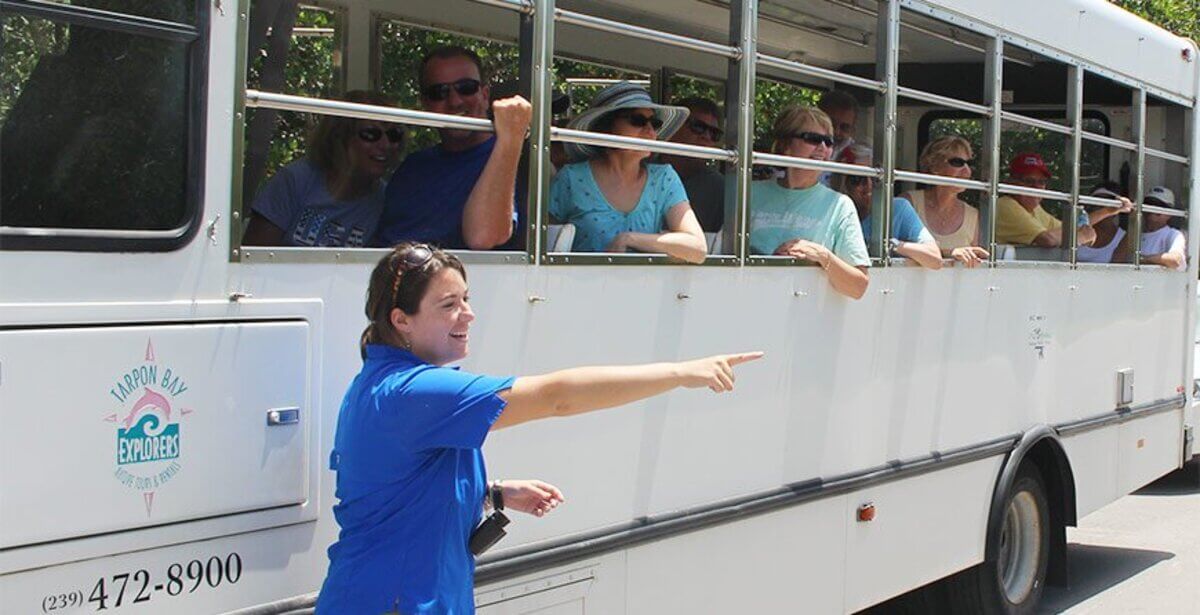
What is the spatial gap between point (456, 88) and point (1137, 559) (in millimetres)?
6017

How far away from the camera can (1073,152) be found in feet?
24.3

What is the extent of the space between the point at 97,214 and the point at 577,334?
1.56 metres

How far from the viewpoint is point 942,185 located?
20.6 feet

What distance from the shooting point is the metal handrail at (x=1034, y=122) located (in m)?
6.65

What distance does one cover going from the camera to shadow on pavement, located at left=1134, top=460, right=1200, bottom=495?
1174 centimetres

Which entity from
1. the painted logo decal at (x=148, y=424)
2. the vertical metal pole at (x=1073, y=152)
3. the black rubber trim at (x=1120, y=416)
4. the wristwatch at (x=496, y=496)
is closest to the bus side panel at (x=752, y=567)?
the wristwatch at (x=496, y=496)

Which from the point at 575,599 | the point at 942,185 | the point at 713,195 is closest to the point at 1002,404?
the point at 942,185

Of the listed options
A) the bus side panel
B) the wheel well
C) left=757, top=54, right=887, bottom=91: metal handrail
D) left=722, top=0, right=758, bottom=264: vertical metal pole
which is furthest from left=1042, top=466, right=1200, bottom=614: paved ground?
left=722, top=0, right=758, bottom=264: vertical metal pole

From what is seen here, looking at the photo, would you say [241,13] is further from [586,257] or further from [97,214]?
[586,257]

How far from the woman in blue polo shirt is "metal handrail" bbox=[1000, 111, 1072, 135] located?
3715 millimetres

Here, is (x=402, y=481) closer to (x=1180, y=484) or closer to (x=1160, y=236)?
(x=1160, y=236)

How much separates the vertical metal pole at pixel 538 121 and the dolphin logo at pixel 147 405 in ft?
4.11

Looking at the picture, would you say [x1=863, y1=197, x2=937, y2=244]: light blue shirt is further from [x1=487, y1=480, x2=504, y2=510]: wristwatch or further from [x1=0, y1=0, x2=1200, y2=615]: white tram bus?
[x1=487, y1=480, x2=504, y2=510]: wristwatch

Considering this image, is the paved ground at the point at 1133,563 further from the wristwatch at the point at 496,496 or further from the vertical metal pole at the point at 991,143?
the wristwatch at the point at 496,496
